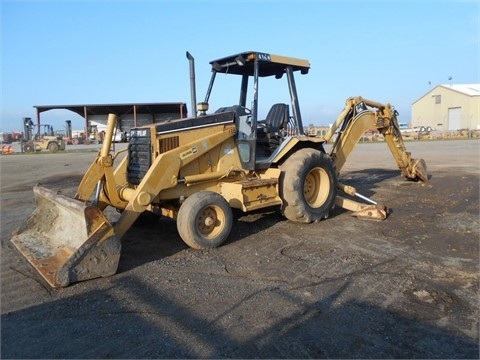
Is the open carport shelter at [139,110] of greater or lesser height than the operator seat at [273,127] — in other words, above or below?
above

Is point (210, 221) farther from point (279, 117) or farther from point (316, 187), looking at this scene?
point (279, 117)

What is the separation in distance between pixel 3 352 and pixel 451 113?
2639 inches

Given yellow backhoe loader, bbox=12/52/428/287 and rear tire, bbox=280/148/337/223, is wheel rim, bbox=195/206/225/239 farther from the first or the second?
rear tire, bbox=280/148/337/223

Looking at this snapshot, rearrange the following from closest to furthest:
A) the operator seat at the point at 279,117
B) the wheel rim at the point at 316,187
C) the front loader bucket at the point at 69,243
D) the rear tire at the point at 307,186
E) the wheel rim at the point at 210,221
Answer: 1. the front loader bucket at the point at 69,243
2. the wheel rim at the point at 210,221
3. the rear tire at the point at 307,186
4. the wheel rim at the point at 316,187
5. the operator seat at the point at 279,117

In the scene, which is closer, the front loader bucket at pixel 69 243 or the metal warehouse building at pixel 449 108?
the front loader bucket at pixel 69 243

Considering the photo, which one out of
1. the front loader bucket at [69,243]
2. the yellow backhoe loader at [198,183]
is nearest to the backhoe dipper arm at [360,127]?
the yellow backhoe loader at [198,183]

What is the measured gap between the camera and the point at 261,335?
3445 mm

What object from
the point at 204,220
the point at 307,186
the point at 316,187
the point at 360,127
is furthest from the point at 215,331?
the point at 360,127

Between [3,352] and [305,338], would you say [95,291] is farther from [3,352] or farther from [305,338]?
[305,338]

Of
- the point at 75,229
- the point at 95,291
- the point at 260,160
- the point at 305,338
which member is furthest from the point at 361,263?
the point at 75,229

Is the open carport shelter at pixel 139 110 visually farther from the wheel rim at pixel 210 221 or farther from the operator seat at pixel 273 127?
the wheel rim at pixel 210 221

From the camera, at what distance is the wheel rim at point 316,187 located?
24.4 ft

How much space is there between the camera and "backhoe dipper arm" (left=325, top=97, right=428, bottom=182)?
28.5ft

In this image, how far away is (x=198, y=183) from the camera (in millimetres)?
6238
